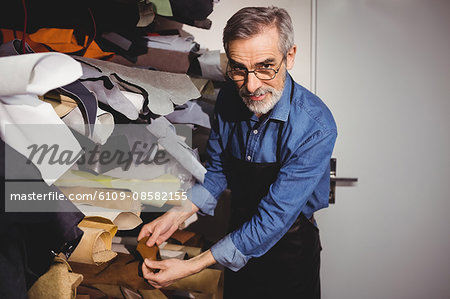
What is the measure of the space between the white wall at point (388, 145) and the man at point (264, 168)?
0.42 meters

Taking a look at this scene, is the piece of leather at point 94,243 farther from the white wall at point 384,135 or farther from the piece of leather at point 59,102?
the white wall at point 384,135

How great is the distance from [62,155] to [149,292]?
518 millimetres

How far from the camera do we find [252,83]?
0.79 m

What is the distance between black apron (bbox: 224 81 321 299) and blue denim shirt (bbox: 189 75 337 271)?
5 centimetres

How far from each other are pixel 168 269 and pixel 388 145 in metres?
1.08

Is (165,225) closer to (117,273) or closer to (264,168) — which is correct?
(117,273)

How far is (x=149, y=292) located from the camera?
2.65ft

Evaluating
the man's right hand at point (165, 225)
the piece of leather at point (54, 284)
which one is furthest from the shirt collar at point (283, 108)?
the piece of leather at point (54, 284)

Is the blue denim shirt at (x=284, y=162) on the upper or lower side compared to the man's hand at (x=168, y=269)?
upper

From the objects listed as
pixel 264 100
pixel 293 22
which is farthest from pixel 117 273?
pixel 293 22

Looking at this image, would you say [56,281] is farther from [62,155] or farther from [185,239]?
[185,239]

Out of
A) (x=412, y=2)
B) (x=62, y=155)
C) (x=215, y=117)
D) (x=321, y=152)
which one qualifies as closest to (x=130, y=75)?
(x=62, y=155)

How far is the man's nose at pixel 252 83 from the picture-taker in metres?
0.79

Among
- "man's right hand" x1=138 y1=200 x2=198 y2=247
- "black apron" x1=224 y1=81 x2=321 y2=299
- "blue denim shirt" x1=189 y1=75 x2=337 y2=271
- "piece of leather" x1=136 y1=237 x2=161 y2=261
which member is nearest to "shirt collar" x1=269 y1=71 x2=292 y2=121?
"blue denim shirt" x1=189 y1=75 x2=337 y2=271
